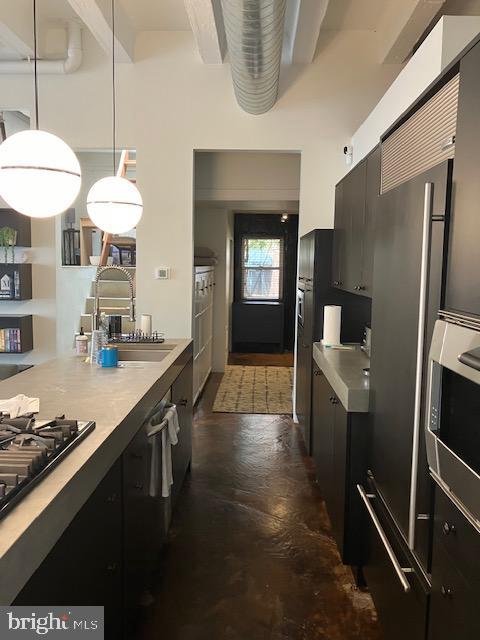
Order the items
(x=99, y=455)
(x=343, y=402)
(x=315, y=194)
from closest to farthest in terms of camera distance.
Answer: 1. (x=99, y=455)
2. (x=343, y=402)
3. (x=315, y=194)

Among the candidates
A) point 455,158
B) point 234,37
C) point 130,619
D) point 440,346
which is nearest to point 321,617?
point 130,619

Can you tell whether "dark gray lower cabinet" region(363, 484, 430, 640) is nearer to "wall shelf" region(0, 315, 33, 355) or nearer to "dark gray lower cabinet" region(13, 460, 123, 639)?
"dark gray lower cabinet" region(13, 460, 123, 639)

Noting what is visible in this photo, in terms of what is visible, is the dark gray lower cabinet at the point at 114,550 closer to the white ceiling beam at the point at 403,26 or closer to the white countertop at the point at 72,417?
the white countertop at the point at 72,417

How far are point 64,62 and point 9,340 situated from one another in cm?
254

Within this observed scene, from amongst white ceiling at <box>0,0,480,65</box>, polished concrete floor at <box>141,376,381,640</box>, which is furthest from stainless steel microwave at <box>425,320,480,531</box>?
white ceiling at <box>0,0,480,65</box>

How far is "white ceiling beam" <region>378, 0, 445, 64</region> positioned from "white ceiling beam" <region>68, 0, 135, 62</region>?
6.76 ft

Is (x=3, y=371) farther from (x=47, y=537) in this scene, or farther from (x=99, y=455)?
(x=47, y=537)

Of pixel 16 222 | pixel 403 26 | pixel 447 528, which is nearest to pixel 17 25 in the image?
pixel 16 222

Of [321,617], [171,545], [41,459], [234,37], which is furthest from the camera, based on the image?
[234,37]

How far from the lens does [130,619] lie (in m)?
1.99

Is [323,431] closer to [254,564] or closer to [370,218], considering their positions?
[254,564]

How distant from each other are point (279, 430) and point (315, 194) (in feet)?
7.06

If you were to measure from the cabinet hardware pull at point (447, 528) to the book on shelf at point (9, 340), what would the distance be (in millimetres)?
4450

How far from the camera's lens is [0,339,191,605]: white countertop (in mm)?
1049
